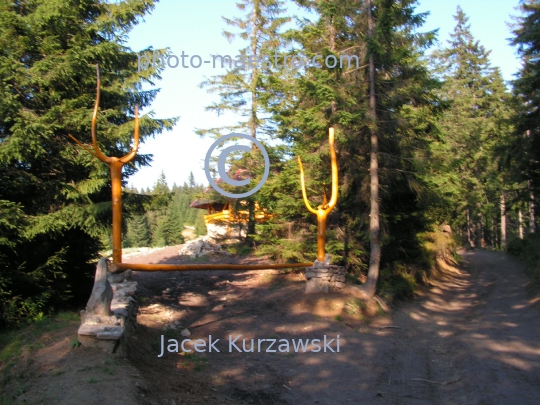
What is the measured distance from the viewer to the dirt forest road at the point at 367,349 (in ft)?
22.4

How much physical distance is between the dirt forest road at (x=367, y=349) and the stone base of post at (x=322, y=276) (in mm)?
522

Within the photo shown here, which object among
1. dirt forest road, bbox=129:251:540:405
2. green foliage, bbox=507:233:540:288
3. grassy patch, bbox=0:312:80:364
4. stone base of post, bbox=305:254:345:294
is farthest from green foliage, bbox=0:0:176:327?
green foliage, bbox=507:233:540:288

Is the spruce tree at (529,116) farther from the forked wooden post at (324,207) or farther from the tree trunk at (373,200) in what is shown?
the forked wooden post at (324,207)

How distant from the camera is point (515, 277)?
1953cm

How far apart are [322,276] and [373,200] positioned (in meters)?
2.88

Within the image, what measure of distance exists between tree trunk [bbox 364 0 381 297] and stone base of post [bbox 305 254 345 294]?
1187 millimetres

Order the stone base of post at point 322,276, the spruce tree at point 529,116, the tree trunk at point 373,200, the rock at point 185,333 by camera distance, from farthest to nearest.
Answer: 1. the spruce tree at point 529,116
2. the tree trunk at point 373,200
3. the stone base of post at point 322,276
4. the rock at point 185,333

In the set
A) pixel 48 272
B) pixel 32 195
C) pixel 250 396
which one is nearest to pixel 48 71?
pixel 32 195

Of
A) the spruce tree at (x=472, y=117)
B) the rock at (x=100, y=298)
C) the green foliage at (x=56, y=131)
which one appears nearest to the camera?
the rock at (x=100, y=298)

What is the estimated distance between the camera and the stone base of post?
11.9m

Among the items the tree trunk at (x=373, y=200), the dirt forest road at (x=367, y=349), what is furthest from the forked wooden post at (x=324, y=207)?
the tree trunk at (x=373, y=200)

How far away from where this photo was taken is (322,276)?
1191 cm

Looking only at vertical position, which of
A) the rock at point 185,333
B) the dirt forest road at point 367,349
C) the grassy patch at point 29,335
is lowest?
the dirt forest road at point 367,349

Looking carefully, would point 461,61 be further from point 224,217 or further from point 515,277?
point 224,217
